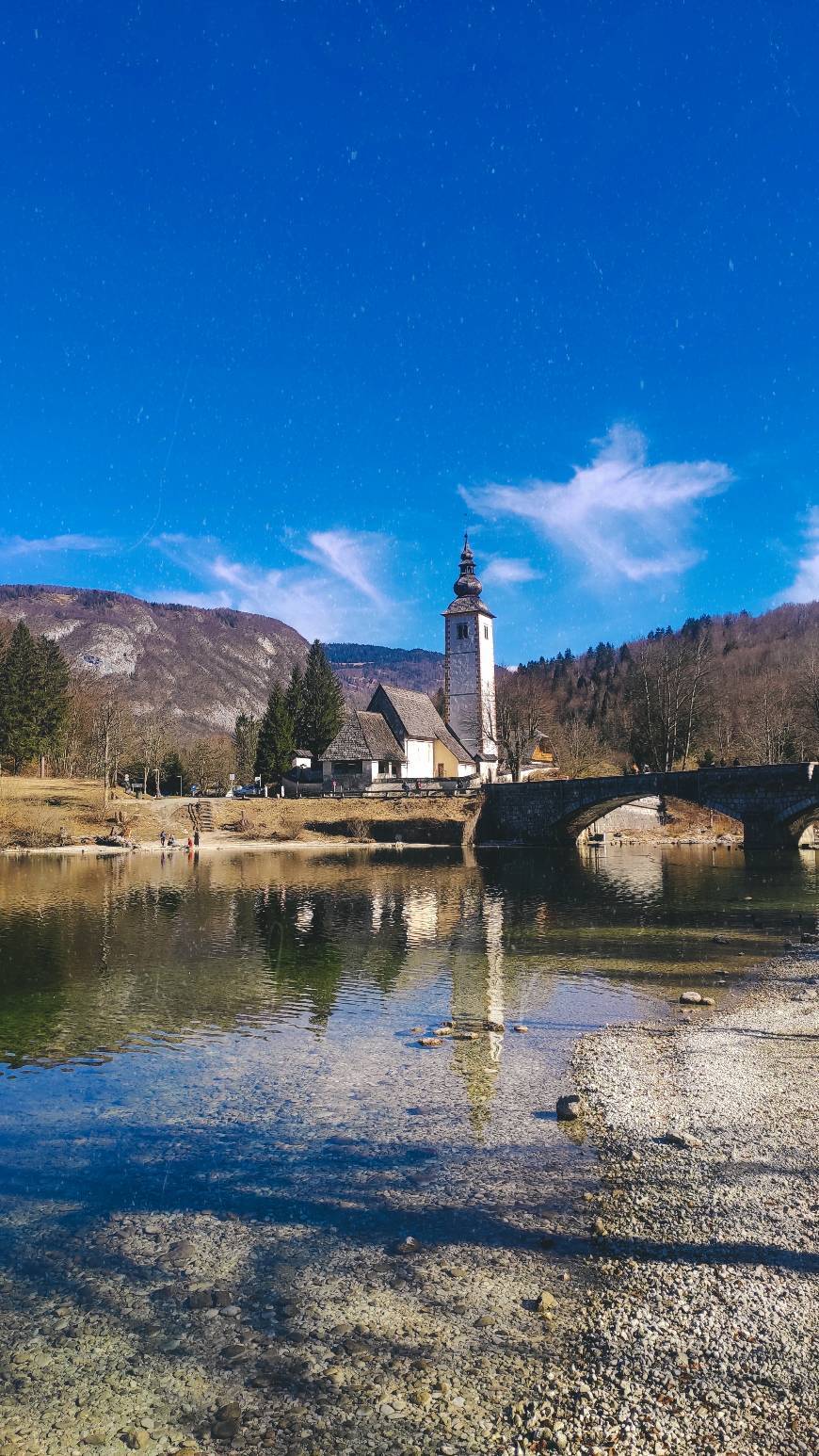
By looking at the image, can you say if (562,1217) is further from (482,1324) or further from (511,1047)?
(511,1047)

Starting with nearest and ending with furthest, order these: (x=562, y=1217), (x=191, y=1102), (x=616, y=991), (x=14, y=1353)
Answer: (x=14, y=1353) < (x=562, y=1217) < (x=191, y=1102) < (x=616, y=991)

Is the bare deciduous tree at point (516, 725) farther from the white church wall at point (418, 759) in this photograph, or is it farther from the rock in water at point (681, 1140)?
the rock in water at point (681, 1140)

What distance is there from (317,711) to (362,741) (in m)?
23.9

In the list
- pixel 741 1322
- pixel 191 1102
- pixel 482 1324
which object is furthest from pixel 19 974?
pixel 741 1322

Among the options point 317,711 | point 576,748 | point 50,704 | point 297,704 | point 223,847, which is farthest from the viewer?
point 576,748

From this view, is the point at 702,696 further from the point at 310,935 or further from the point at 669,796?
the point at 310,935

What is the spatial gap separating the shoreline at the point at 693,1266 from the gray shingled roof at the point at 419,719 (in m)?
71.8

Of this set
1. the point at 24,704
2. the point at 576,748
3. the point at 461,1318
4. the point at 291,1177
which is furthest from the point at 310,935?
the point at 576,748

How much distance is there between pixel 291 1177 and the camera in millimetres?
9484

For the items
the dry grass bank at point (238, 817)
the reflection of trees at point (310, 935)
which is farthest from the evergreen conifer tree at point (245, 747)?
the reflection of trees at point (310, 935)

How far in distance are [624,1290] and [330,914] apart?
24.9 metres

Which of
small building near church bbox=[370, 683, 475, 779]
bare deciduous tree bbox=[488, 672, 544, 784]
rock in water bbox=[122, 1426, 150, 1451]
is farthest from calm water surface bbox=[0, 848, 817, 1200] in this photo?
bare deciduous tree bbox=[488, 672, 544, 784]

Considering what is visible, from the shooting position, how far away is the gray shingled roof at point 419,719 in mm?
85312

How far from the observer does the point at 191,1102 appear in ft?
39.3
